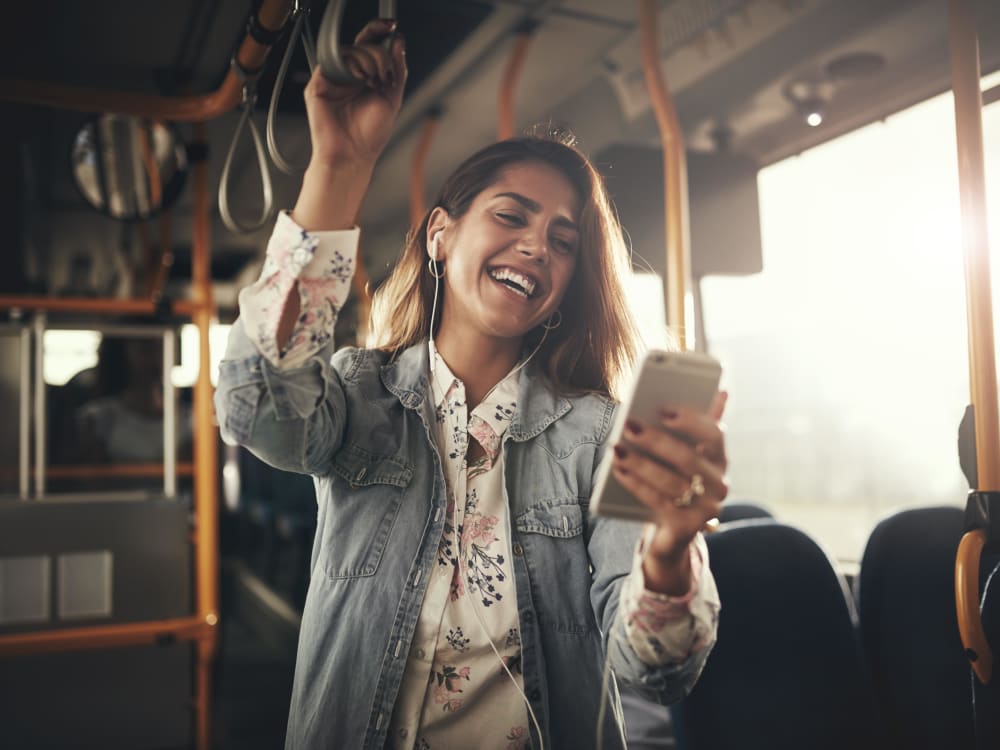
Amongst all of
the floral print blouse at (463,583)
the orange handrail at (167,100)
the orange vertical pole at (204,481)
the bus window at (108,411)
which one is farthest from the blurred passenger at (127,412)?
the floral print blouse at (463,583)

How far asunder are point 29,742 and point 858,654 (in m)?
2.45

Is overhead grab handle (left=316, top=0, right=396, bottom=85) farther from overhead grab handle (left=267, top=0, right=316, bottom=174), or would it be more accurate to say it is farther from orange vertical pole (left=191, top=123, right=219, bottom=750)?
orange vertical pole (left=191, top=123, right=219, bottom=750)

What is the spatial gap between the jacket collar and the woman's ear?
139mm

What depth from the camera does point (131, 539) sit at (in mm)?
2709

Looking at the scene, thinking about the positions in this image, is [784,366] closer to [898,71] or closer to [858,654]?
[898,71]

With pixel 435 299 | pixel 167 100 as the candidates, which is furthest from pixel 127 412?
pixel 435 299

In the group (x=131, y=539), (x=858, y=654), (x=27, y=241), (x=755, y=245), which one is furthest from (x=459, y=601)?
(x=27, y=241)

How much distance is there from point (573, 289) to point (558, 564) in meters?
0.43

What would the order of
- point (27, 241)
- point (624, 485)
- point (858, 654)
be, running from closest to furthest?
point (624, 485)
point (858, 654)
point (27, 241)

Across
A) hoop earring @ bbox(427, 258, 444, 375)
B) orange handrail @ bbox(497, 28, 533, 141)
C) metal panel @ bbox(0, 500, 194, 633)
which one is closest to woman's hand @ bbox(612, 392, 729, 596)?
hoop earring @ bbox(427, 258, 444, 375)

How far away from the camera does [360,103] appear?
90 cm

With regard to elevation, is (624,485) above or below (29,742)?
above

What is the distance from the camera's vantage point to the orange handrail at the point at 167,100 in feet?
4.13

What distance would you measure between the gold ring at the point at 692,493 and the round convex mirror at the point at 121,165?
2581mm
